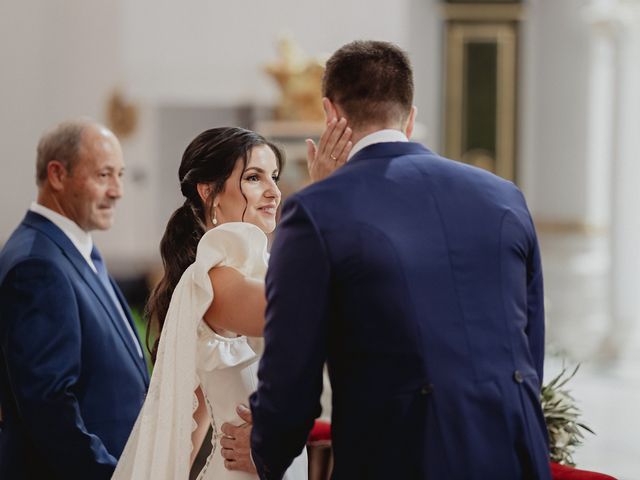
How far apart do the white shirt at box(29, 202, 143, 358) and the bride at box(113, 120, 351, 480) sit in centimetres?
57

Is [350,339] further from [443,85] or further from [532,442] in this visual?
[443,85]

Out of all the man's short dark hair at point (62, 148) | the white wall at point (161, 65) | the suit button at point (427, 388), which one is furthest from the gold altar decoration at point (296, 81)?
the suit button at point (427, 388)

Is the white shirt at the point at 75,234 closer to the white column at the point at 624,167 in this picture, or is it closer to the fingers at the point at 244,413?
the fingers at the point at 244,413

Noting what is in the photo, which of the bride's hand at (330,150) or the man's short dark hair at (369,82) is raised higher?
the man's short dark hair at (369,82)

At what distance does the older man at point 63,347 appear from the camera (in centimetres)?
311

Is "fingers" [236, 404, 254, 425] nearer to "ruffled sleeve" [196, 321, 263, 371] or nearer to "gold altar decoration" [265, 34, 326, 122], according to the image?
"ruffled sleeve" [196, 321, 263, 371]

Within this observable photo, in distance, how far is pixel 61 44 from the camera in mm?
13117

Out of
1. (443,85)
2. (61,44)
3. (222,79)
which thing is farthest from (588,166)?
(61,44)

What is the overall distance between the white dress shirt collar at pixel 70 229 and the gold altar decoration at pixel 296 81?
8.67 m

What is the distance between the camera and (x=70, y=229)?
140 inches

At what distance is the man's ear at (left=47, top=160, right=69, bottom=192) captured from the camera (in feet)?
11.9

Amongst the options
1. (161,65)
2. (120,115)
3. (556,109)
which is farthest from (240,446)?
(556,109)

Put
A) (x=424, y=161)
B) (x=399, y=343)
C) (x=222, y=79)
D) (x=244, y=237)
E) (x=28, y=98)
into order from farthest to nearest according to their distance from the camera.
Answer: (x=222, y=79) → (x=28, y=98) → (x=244, y=237) → (x=424, y=161) → (x=399, y=343)

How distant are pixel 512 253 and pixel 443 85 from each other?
12.3 meters
